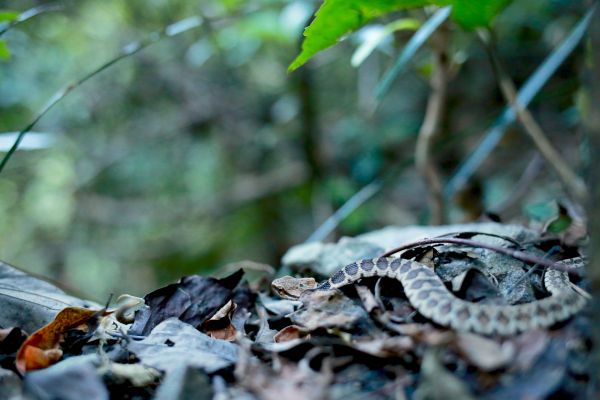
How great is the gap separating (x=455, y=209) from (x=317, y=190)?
178 centimetres

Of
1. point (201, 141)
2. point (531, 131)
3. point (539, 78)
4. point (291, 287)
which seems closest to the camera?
point (291, 287)

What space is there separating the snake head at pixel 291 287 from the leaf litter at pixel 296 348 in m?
0.05

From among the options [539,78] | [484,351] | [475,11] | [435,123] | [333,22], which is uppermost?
[539,78]

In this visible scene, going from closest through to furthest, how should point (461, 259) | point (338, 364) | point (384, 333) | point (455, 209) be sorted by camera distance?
point (338, 364)
point (384, 333)
point (461, 259)
point (455, 209)

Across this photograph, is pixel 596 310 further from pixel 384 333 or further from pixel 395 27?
pixel 395 27

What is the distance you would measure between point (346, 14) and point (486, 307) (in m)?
1.25

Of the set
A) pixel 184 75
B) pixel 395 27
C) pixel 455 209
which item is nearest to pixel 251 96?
pixel 184 75

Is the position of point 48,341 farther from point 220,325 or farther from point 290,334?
point 290,334

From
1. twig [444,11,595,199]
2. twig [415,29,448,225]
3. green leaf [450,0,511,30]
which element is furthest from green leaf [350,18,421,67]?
twig [444,11,595,199]

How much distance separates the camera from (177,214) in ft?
26.3

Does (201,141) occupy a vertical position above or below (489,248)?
above

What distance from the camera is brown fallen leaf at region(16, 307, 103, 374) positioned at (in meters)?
1.77

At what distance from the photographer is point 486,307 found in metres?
1.63

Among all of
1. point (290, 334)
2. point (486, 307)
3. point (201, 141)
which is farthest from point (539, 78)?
point (201, 141)
